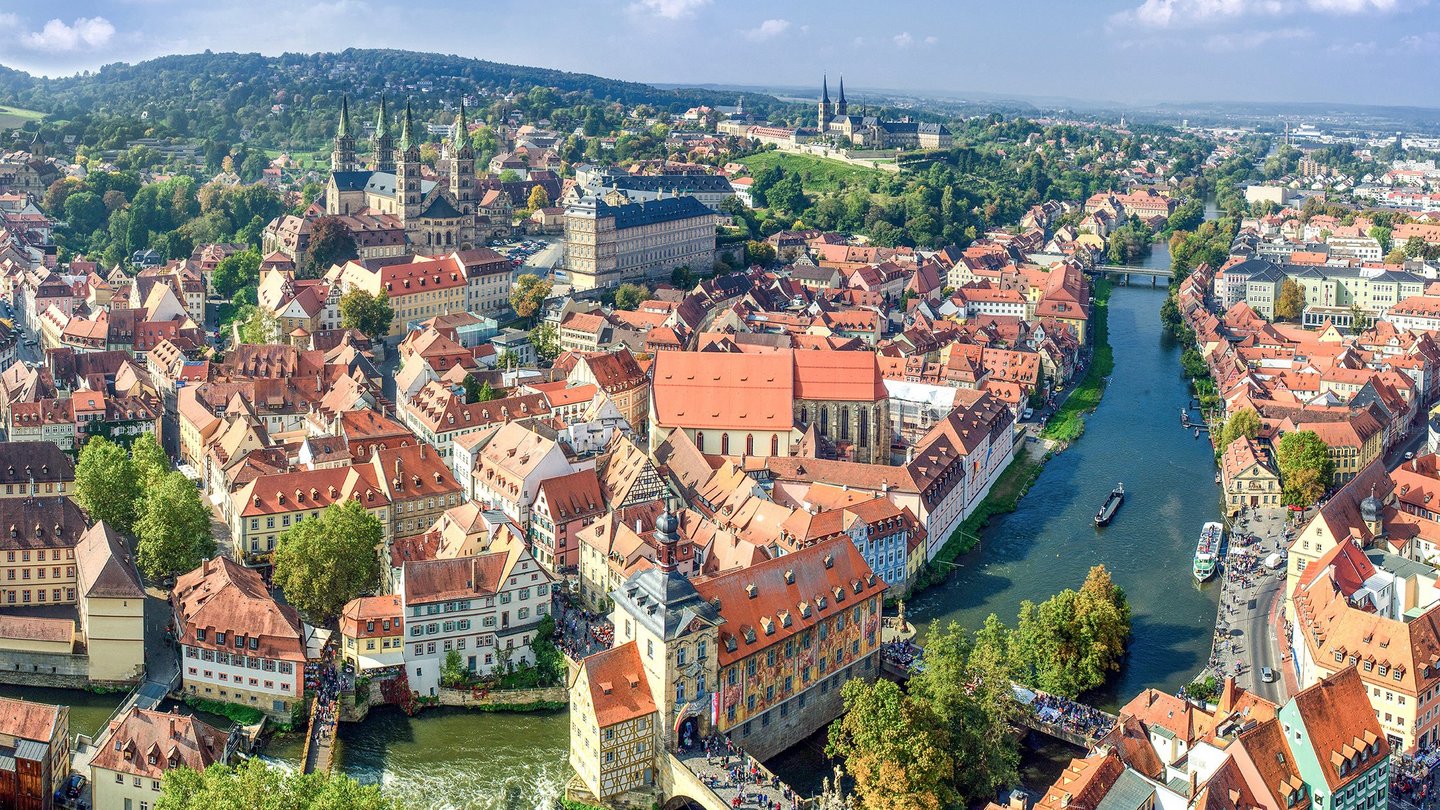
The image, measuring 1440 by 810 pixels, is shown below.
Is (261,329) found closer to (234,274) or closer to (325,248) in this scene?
(325,248)

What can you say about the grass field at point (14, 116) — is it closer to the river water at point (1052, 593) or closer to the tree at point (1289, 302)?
the tree at point (1289, 302)

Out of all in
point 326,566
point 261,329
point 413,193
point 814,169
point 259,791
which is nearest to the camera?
point 259,791

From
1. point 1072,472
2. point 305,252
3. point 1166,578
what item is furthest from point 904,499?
point 305,252

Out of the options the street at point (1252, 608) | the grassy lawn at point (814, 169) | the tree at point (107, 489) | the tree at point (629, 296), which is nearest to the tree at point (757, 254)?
the tree at point (629, 296)

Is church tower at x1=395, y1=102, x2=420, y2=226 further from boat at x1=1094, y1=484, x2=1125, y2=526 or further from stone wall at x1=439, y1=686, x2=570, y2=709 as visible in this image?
stone wall at x1=439, y1=686, x2=570, y2=709

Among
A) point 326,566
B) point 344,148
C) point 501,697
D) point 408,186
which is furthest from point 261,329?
point 501,697

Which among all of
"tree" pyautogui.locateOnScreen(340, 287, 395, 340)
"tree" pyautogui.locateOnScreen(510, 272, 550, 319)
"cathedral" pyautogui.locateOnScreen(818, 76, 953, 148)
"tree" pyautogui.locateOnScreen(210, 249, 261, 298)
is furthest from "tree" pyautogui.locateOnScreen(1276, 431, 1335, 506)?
"cathedral" pyautogui.locateOnScreen(818, 76, 953, 148)
